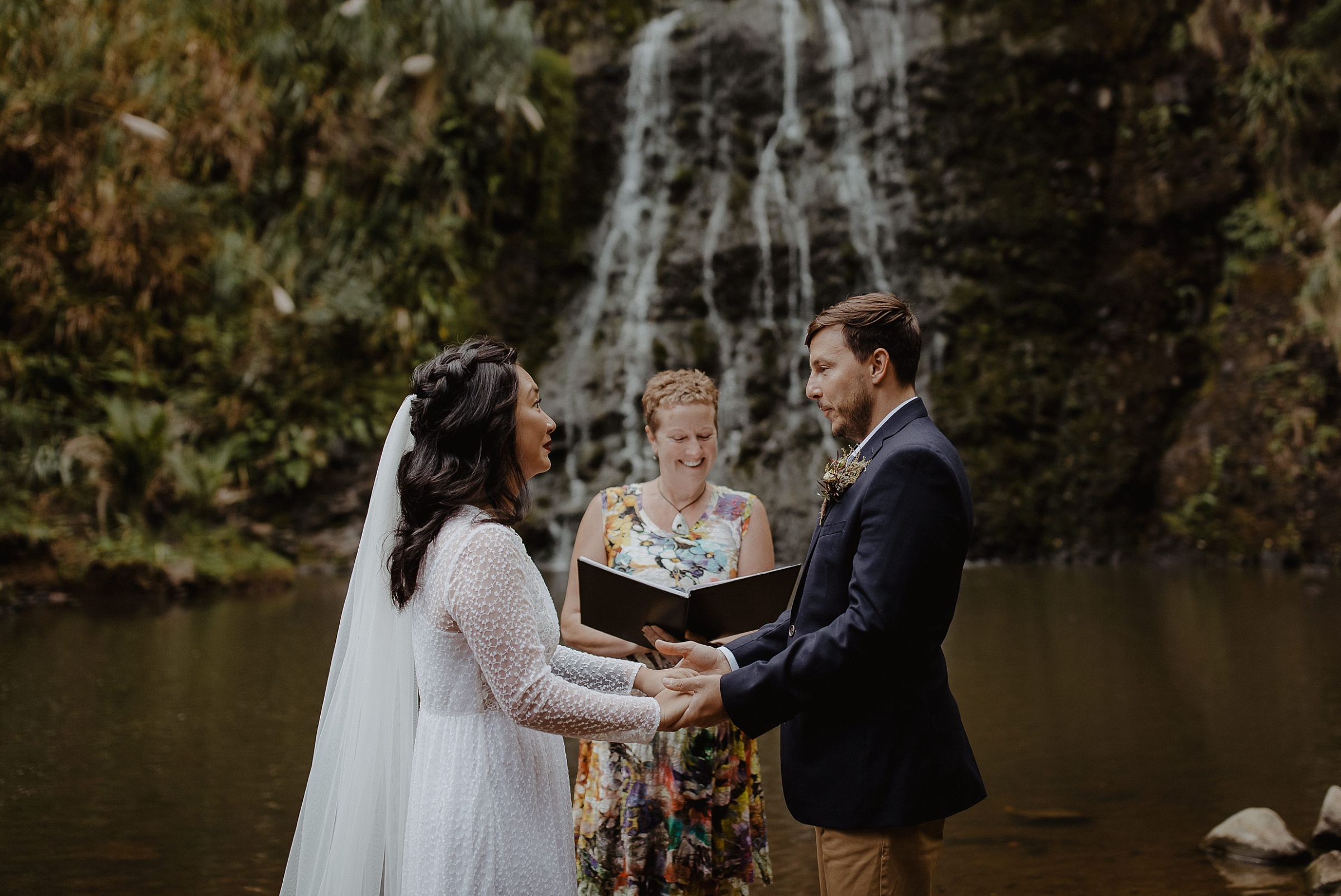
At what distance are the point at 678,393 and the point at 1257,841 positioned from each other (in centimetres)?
305

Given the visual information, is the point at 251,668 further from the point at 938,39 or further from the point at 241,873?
the point at 938,39

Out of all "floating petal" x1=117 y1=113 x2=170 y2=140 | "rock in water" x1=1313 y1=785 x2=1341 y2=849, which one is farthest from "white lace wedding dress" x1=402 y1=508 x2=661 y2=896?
"floating petal" x1=117 y1=113 x2=170 y2=140

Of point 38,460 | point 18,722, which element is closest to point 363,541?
point 18,722

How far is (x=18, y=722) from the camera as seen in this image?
6480 millimetres

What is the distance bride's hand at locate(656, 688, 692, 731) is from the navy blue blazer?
0.12 meters

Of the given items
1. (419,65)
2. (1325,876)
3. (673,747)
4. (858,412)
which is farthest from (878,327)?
(419,65)

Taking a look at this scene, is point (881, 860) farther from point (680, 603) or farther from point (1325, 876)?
point (1325, 876)

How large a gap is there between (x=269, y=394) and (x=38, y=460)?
3744 mm

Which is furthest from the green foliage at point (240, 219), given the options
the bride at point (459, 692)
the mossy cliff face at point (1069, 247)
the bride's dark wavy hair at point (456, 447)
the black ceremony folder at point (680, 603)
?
the bride's dark wavy hair at point (456, 447)

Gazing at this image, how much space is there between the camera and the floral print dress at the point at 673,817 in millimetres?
3131

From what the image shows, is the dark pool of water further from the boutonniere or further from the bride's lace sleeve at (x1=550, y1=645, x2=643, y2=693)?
the boutonniere

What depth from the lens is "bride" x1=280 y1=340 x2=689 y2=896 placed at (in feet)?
6.98

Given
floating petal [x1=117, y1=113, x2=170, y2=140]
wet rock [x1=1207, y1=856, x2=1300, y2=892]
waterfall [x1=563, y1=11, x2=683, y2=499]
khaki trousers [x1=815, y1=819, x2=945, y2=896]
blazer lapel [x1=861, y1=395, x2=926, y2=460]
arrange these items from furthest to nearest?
waterfall [x1=563, y1=11, x2=683, y2=499], floating petal [x1=117, y1=113, x2=170, y2=140], wet rock [x1=1207, y1=856, x2=1300, y2=892], blazer lapel [x1=861, y1=395, x2=926, y2=460], khaki trousers [x1=815, y1=819, x2=945, y2=896]

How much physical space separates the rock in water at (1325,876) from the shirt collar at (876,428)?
2.80 metres
